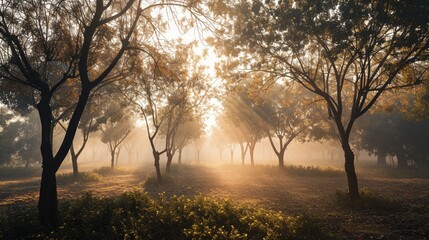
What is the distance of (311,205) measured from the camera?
15.0m

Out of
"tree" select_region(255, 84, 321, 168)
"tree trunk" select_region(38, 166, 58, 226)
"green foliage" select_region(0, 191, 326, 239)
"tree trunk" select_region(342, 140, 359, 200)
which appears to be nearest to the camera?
"green foliage" select_region(0, 191, 326, 239)

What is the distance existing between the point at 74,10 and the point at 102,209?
7634 mm

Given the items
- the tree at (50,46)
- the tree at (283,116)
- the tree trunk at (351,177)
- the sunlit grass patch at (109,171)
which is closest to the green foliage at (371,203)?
the tree trunk at (351,177)

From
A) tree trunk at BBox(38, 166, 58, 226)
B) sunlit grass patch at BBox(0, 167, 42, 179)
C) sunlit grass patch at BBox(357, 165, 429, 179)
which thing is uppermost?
tree trunk at BBox(38, 166, 58, 226)

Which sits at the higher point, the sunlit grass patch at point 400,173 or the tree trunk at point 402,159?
the tree trunk at point 402,159

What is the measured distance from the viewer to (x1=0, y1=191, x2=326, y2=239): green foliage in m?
8.78

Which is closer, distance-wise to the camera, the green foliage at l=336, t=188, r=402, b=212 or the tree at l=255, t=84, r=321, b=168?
the green foliage at l=336, t=188, r=402, b=212

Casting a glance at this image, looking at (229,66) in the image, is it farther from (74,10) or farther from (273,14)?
(74,10)

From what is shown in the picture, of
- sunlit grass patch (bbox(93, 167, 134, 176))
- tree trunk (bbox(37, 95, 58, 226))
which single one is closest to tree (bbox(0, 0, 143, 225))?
tree trunk (bbox(37, 95, 58, 226))

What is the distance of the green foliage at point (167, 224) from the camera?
28.8 ft

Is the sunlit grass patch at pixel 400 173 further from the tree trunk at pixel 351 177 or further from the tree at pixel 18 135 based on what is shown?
the tree at pixel 18 135

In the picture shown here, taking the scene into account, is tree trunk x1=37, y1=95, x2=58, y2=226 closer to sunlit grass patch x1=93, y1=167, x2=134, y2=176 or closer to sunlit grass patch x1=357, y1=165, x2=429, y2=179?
sunlit grass patch x1=93, y1=167, x2=134, y2=176

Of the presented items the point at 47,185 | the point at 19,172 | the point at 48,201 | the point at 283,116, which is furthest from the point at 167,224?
the point at 19,172

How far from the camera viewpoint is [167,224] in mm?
9484
